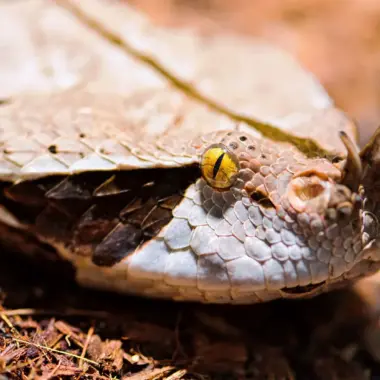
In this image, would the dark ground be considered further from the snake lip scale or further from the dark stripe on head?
the dark stripe on head

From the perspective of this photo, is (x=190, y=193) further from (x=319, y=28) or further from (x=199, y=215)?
(x=319, y=28)

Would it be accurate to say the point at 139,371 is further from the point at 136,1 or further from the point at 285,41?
the point at 136,1

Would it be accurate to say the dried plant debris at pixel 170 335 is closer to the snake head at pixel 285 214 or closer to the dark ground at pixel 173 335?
the dark ground at pixel 173 335

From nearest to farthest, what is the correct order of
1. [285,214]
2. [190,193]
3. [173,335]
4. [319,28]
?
[285,214], [190,193], [173,335], [319,28]

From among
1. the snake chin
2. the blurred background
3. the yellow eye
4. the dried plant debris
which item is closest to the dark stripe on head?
the yellow eye

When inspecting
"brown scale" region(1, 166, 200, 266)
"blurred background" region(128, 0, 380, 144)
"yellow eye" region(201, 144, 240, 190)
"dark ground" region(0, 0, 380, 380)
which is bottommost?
"dark ground" region(0, 0, 380, 380)

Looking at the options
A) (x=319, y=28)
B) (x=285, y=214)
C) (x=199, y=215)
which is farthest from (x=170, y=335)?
(x=319, y=28)
